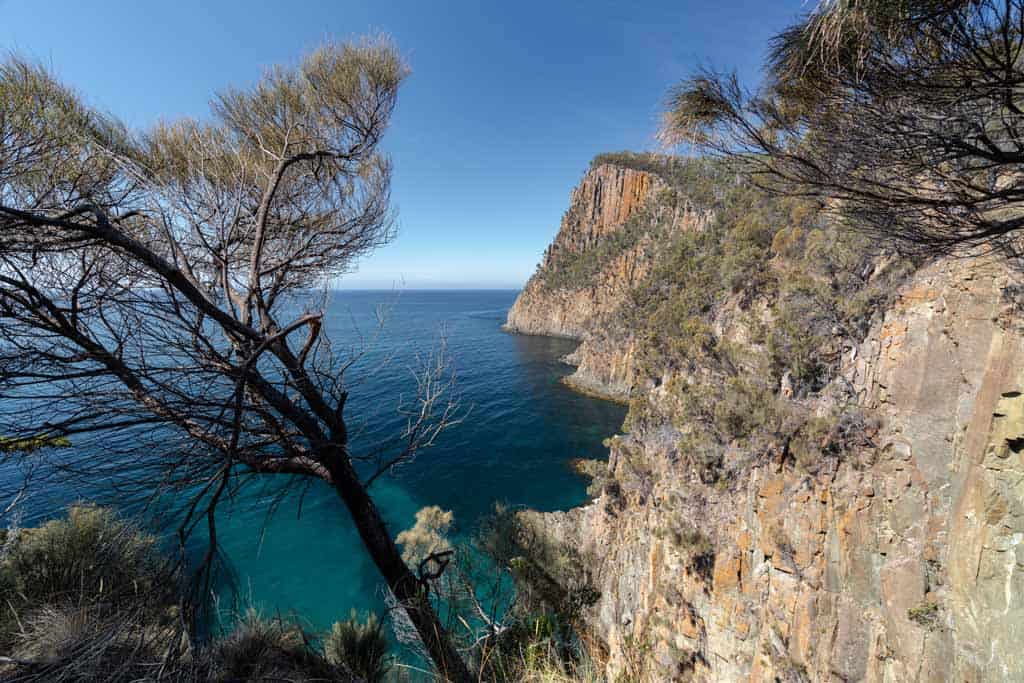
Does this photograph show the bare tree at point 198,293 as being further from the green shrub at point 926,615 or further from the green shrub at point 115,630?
the green shrub at point 926,615

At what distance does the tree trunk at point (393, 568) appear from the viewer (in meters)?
1.86

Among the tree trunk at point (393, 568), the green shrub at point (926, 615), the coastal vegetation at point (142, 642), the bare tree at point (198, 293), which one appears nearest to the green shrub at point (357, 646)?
the coastal vegetation at point (142, 642)

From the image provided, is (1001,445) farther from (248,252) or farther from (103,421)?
(248,252)

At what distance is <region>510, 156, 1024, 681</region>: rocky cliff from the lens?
3.50 m

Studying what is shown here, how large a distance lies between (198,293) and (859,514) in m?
7.10

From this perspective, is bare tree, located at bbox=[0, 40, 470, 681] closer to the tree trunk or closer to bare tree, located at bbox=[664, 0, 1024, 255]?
the tree trunk

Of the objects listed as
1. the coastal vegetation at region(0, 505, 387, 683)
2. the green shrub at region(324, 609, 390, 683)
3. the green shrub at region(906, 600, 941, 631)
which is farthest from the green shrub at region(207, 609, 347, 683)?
the green shrub at region(906, 600, 941, 631)

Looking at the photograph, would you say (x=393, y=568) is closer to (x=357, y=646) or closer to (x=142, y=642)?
(x=142, y=642)

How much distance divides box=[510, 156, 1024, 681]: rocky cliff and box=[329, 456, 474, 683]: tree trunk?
158 centimetres

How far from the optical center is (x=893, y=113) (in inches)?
89.4

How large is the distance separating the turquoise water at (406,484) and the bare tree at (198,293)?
92 cm

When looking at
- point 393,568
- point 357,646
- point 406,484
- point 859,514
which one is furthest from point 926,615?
point 406,484

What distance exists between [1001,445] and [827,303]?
3786 millimetres

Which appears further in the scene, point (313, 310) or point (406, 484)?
point (406, 484)
